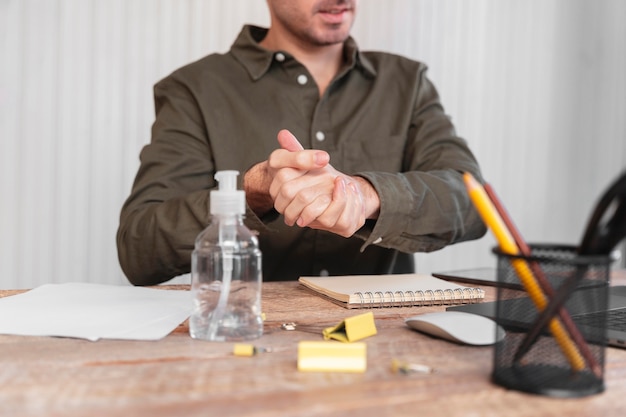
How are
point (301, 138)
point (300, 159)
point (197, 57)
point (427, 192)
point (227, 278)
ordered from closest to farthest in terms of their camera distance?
1. point (227, 278)
2. point (300, 159)
3. point (427, 192)
4. point (301, 138)
5. point (197, 57)

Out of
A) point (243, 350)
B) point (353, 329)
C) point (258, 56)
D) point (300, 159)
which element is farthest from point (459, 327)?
Answer: point (258, 56)

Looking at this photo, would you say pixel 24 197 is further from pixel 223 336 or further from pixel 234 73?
pixel 223 336

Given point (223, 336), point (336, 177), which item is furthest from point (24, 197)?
point (223, 336)

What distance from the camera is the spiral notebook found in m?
0.98

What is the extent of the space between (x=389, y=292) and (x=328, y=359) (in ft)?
1.25

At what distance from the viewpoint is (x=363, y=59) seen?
1724mm

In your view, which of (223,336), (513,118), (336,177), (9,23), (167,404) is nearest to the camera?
(167,404)

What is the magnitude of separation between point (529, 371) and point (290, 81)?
46.4 inches

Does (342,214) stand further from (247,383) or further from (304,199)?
(247,383)

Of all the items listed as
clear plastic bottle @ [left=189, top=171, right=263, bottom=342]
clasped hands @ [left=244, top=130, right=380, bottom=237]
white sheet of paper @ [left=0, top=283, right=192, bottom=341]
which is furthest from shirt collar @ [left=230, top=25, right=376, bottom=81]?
clear plastic bottle @ [left=189, top=171, right=263, bottom=342]

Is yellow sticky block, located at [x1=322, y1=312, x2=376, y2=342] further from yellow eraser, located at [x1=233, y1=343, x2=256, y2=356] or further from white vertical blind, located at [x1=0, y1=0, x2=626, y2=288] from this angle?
white vertical blind, located at [x1=0, y1=0, x2=626, y2=288]

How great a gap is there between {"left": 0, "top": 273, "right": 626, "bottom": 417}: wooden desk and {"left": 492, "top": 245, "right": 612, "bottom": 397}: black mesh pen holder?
0.05ft

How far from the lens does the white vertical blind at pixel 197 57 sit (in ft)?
7.63

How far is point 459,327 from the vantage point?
753mm
